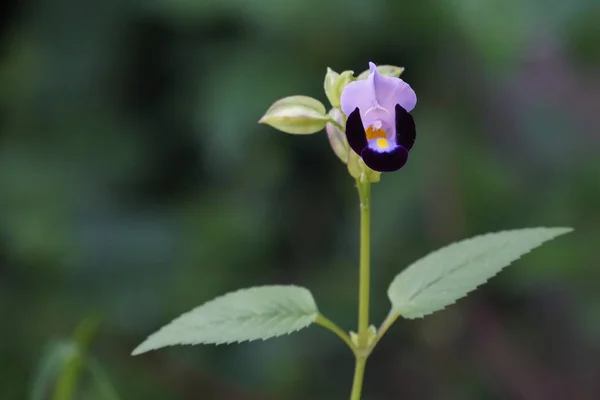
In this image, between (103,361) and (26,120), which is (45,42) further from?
(103,361)

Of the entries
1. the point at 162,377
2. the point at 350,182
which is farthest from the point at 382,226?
the point at 162,377

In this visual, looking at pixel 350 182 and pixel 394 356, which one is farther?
pixel 394 356

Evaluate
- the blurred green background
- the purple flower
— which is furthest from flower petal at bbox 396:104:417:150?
the blurred green background

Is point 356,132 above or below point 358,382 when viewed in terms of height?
above

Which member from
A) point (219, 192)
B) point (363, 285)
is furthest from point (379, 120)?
point (219, 192)

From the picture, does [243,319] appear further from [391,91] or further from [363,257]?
[391,91]

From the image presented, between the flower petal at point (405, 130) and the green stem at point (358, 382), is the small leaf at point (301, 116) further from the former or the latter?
the green stem at point (358, 382)

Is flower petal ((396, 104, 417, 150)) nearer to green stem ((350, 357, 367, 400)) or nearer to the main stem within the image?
the main stem
